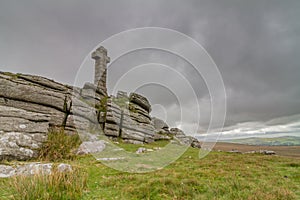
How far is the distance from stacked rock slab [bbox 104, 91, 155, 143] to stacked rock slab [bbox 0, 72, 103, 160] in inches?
94.4

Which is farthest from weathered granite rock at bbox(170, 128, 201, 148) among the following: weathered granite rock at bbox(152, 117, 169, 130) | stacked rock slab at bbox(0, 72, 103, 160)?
stacked rock slab at bbox(0, 72, 103, 160)

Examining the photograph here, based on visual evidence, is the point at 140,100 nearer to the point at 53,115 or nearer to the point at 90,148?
the point at 53,115

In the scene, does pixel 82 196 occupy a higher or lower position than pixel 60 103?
lower

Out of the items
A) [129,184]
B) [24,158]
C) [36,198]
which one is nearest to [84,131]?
[24,158]

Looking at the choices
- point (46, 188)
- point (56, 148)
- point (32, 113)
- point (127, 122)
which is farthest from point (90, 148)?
point (46, 188)

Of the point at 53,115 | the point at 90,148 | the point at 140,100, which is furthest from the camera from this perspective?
the point at 140,100

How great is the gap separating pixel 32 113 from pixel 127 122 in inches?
569

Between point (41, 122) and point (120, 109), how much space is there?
14.2 m

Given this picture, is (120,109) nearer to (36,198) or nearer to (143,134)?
(143,134)

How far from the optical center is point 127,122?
96.8 ft

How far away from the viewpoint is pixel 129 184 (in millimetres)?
8984

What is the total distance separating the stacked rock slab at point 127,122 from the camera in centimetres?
2722

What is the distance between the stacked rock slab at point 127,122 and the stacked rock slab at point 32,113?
2398mm

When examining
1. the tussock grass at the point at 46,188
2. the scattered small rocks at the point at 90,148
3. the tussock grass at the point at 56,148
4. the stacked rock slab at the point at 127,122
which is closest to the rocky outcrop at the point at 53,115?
the stacked rock slab at the point at 127,122
